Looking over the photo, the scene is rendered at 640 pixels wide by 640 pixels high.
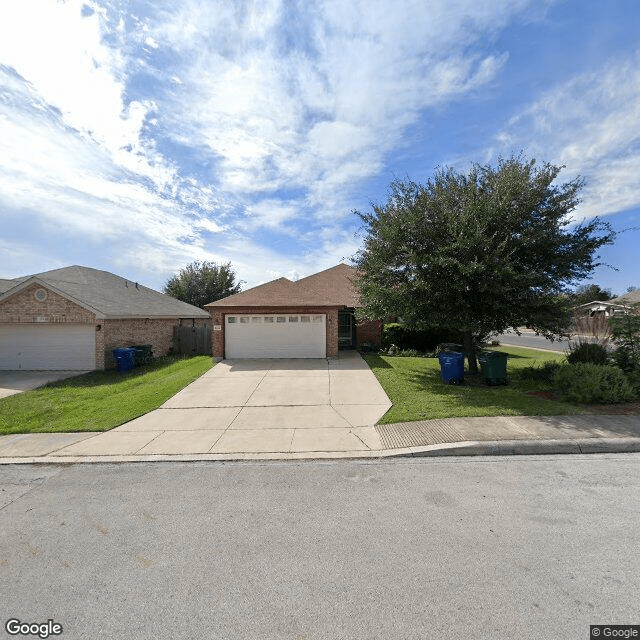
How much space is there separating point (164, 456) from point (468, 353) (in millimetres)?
9303

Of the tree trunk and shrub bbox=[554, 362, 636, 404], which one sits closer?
shrub bbox=[554, 362, 636, 404]

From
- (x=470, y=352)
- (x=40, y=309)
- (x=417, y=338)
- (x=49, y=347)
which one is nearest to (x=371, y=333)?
(x=417, y=338)

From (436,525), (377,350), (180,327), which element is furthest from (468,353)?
(180,327)

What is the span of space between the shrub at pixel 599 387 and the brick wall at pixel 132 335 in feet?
51.8

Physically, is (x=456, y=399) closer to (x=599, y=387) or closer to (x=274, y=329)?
(x=599, y=387)

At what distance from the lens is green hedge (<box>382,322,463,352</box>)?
17188mm

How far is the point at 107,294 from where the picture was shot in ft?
56.8

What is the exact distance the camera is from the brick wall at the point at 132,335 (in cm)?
1426

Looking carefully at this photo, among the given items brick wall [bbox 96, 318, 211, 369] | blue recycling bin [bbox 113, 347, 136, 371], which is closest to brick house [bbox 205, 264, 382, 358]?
blue recycling bin [bbox 113, 347, 136, 371]

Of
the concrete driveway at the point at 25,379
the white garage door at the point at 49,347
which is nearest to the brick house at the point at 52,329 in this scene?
the white garage door at the point at 49,347

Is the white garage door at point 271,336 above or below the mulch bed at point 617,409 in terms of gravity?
above

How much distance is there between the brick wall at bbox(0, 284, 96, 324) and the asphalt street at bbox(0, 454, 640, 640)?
10.9 metres

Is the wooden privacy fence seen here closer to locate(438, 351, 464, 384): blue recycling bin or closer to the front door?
the front door

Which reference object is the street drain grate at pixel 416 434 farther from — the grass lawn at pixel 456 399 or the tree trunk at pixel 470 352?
the tree trunk at pixel 470 352
